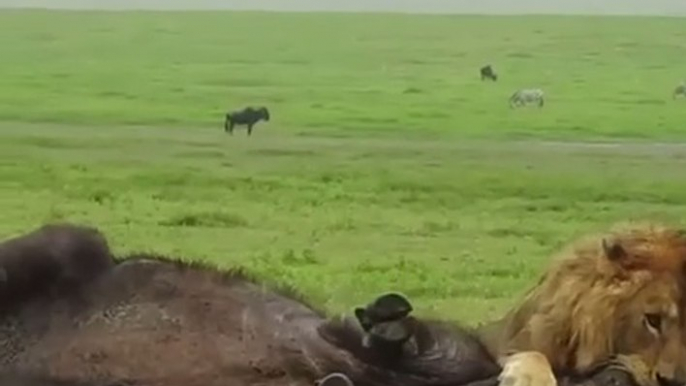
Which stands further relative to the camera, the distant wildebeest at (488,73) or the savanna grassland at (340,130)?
the distant wildebeest at (488,73)

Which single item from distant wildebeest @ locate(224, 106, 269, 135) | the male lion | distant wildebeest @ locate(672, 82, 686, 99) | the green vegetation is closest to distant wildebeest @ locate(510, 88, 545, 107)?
the green vegetation

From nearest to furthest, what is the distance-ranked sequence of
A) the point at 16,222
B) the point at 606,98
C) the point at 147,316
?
1. the point at 147,316
2. the point at 16,222
3. the point at 606,98

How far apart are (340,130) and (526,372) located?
2.43 metres

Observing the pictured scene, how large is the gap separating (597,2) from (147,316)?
253 centimetres

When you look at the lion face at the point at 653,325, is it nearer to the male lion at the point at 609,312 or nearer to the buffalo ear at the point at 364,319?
the male lion at the point at 609,312

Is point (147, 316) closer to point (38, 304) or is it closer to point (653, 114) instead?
point (38, 304)

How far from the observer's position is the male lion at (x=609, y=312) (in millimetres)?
1369

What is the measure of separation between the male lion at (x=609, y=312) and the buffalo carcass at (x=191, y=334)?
44mm

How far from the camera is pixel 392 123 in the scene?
12.4 ft

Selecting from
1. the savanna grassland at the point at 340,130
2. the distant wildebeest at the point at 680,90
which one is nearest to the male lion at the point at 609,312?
the savanna grassland at the point at 340,130

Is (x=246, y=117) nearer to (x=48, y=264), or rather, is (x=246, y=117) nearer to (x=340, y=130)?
(x=340, y=130)

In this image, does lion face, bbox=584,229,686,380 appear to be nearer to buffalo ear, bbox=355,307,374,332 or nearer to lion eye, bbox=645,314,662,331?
lion eye, bbox=645,314,662,331

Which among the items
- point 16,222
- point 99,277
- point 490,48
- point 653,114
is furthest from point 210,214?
point 99,277

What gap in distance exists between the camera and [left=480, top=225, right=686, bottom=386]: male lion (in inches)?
53.9
